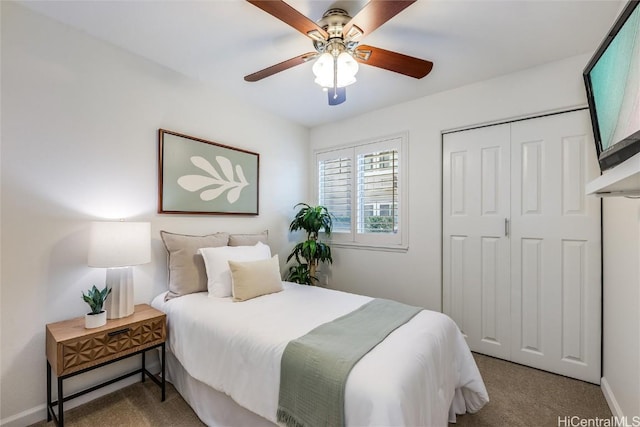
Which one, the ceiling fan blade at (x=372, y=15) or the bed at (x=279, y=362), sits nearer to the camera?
the bed at (x=279, y=362)

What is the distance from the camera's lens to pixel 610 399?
72.8 inches

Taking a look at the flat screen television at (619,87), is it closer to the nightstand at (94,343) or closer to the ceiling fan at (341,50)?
the ceiling fan at (341,50)

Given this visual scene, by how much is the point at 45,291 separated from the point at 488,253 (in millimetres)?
3388

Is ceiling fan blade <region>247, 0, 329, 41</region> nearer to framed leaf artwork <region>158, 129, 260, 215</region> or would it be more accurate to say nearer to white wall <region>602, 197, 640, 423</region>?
framed leaf artwork <region>158, 129, 260, 215</region>

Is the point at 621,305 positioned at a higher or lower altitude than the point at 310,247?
lower

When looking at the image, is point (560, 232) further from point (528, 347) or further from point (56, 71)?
point (56, 71)

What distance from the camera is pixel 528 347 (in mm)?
2373

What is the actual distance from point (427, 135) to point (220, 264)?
7.68 feet

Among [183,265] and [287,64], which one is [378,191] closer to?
[287,64]

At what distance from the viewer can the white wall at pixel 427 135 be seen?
7.44ft

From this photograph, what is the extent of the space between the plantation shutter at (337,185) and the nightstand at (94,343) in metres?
2.22

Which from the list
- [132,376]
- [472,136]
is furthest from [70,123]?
[472,136]

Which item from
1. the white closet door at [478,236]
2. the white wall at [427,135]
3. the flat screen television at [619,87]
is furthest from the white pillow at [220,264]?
the flat screen television at [619,87]

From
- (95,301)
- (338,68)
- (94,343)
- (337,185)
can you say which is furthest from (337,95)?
(94,343)
